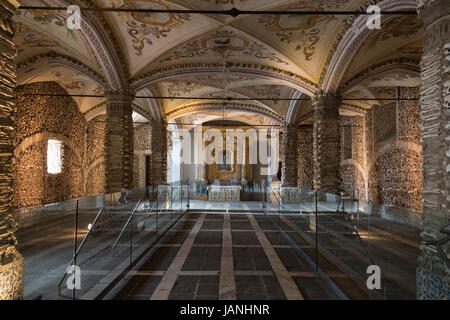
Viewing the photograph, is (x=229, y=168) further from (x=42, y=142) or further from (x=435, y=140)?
(x=435, y=140)

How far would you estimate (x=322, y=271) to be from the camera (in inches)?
165

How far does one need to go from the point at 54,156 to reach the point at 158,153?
4.64 meters

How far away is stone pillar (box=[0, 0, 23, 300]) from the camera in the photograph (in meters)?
2.62

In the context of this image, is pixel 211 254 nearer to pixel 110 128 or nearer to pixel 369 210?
pixel 369 210

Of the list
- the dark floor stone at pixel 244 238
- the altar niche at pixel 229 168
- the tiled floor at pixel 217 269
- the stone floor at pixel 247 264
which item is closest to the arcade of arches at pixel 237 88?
the stone floor at pixel 247 264

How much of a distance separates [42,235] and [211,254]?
3034mm

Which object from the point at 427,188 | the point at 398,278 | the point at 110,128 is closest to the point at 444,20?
the point at 427,188

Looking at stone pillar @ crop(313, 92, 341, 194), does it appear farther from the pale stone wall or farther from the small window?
the small window

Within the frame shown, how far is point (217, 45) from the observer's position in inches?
321

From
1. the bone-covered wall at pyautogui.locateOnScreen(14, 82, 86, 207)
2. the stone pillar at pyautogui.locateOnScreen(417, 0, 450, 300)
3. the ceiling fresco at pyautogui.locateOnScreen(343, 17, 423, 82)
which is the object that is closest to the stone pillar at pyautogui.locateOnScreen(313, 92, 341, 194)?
the ceiling fresco at pyautogui.locateOnScreen(343, 17, 423, 82)

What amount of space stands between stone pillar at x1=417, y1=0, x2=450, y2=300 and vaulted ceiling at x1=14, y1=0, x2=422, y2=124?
9.42ft

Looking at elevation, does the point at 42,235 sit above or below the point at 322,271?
above

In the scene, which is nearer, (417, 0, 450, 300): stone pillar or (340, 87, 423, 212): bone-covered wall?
(417, 0, 450, 300): stone pillar

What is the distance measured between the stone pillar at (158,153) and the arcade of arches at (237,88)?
0.06 m
